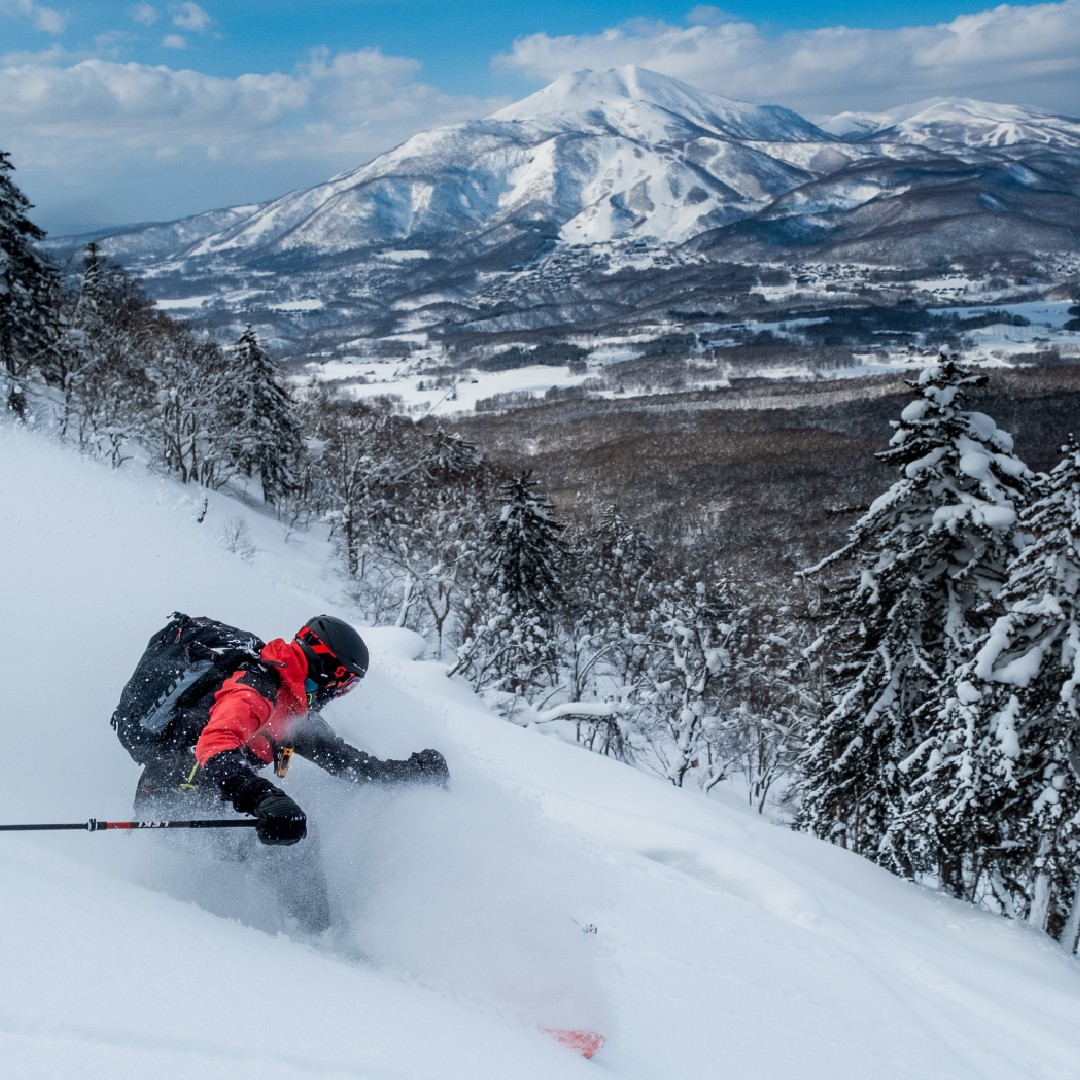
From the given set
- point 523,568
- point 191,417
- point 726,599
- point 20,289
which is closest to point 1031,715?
point 523,568

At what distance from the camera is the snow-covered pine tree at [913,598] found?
13375 mm

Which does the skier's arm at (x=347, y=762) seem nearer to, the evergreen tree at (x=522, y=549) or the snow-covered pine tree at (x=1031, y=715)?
the snow-covered pine tree at (x=1031, y=715)

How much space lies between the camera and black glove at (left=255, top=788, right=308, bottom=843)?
3703mm

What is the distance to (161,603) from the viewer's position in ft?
20.2

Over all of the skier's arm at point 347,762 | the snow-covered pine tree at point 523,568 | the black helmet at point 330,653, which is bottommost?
the snow-covered pine tree at point 523,568

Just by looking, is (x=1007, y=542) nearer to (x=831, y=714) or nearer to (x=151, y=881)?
(x=831, y=714)

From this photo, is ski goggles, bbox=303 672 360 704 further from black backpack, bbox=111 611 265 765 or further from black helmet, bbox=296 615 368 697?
black backpack, bbox=111 611 265 765

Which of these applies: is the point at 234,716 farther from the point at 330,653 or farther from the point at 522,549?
the point at 522,549

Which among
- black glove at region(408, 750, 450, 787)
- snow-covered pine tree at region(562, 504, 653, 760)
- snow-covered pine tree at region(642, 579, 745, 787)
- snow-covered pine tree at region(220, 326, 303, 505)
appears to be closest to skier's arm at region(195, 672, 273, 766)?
black glove at region(408, 750, 450, 787)

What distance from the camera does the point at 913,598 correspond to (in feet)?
46.4

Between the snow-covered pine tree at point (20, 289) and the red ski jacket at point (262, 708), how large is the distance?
27.3 m

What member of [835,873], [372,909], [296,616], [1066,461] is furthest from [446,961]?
[1066,461]

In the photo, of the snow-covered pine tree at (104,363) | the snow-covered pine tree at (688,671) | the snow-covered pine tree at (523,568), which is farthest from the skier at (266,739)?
the snow-covered pine tree at (104,363)

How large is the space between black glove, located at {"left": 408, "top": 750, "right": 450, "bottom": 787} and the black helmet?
3.59ft
